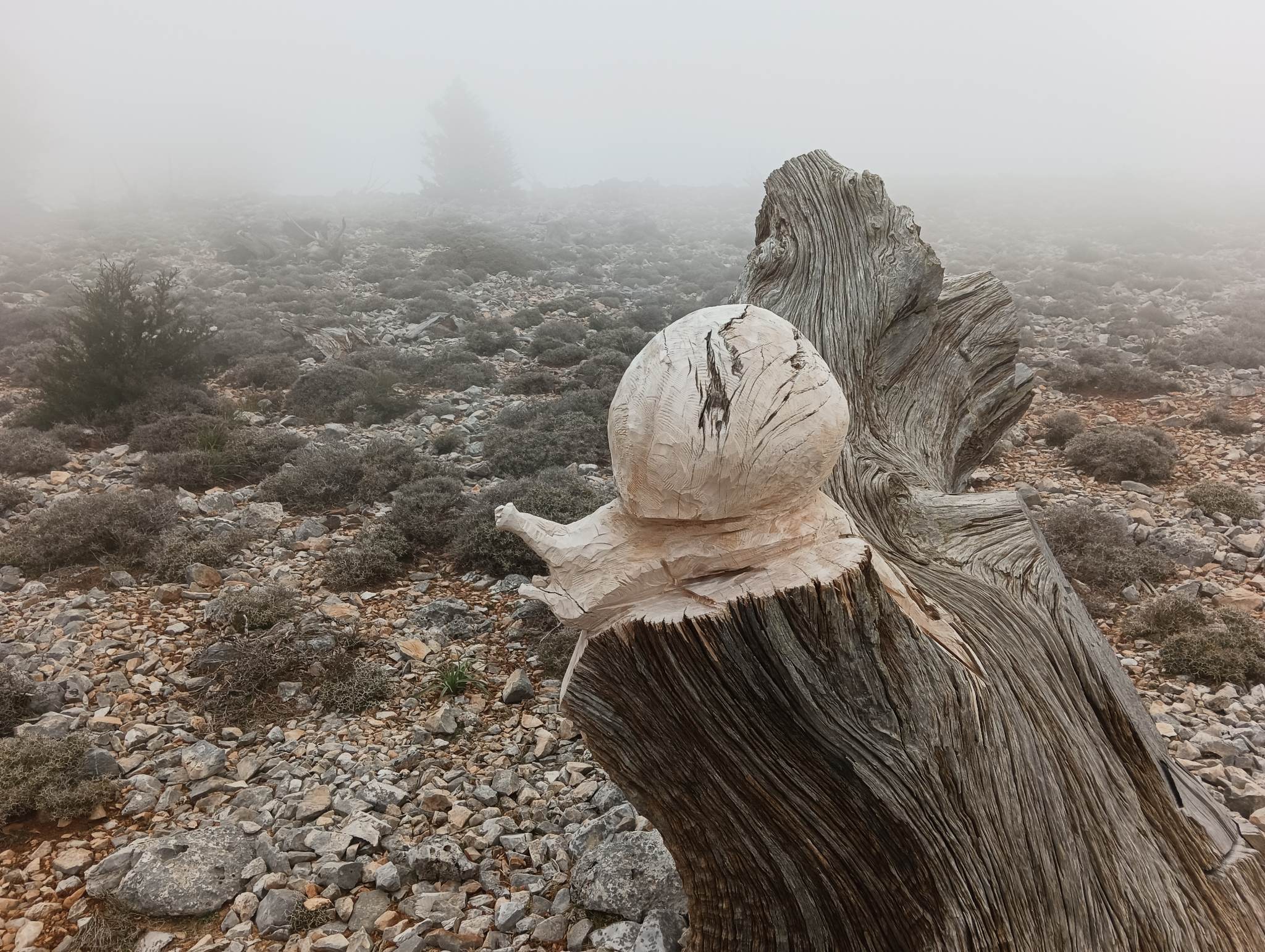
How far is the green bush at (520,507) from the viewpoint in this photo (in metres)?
5.64

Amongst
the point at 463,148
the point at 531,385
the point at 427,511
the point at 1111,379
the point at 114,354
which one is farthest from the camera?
the point at 463,148

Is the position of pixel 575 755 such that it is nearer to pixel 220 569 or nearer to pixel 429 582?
pixel 429 582

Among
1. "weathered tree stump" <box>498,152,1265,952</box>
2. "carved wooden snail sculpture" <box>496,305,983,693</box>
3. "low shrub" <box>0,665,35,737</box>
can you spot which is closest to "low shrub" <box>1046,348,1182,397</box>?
"weathered tree stump" <box>498,152,1265,952</box>

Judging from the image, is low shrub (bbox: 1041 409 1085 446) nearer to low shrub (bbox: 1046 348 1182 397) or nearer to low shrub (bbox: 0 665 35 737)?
low shrub (bbox: 1046 348 1182 397)

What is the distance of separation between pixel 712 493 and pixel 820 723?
70cm

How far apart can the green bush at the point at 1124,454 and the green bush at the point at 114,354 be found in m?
11.0

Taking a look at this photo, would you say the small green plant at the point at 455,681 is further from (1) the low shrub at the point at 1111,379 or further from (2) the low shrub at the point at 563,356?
(1) the low shrub at the point at 1111,379

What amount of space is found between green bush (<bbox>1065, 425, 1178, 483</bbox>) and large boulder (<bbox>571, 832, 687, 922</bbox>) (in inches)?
246

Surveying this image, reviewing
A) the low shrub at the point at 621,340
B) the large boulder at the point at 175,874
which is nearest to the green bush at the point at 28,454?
the large boulder at the point at 175,874

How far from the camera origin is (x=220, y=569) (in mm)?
5336

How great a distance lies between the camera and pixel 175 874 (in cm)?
285

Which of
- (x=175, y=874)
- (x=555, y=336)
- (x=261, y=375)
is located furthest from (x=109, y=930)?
(x=555, y=336)

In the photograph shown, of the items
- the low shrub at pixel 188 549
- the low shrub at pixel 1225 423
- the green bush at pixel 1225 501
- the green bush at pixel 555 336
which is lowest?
the low shrub at pixel 188 549

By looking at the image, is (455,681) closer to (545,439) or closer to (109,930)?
(109,930)
